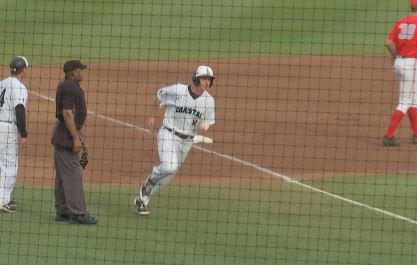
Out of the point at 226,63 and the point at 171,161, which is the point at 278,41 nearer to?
the point at 226,63

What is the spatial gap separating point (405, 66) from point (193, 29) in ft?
28.4

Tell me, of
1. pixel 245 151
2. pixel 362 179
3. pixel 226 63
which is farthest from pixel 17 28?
pixel 362 179

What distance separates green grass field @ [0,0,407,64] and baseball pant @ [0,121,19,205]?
10240mm

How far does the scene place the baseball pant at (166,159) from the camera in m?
14.1

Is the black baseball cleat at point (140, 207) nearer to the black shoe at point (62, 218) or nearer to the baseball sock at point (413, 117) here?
the black shoe at point (62, 218)

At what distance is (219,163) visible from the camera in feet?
56.7

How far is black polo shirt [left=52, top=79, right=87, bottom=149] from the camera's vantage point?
1355 cm

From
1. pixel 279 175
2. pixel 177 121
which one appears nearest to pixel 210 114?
pixel 177 121

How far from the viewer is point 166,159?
1410 centimetres

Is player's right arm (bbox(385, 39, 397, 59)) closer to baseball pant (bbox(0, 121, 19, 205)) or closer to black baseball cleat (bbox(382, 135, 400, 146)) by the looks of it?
black baseball cleat (bbox(382, 135, 400, 146))

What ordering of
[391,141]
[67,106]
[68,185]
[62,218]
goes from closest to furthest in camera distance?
[67,106] < [68,185] < [62,218] < [391,141]

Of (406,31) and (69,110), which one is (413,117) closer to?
(406,31)

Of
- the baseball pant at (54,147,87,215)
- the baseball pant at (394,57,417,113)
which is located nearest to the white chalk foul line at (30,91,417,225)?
the baseball pant at (394,57,417,113)

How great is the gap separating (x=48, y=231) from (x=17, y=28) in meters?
13.3
